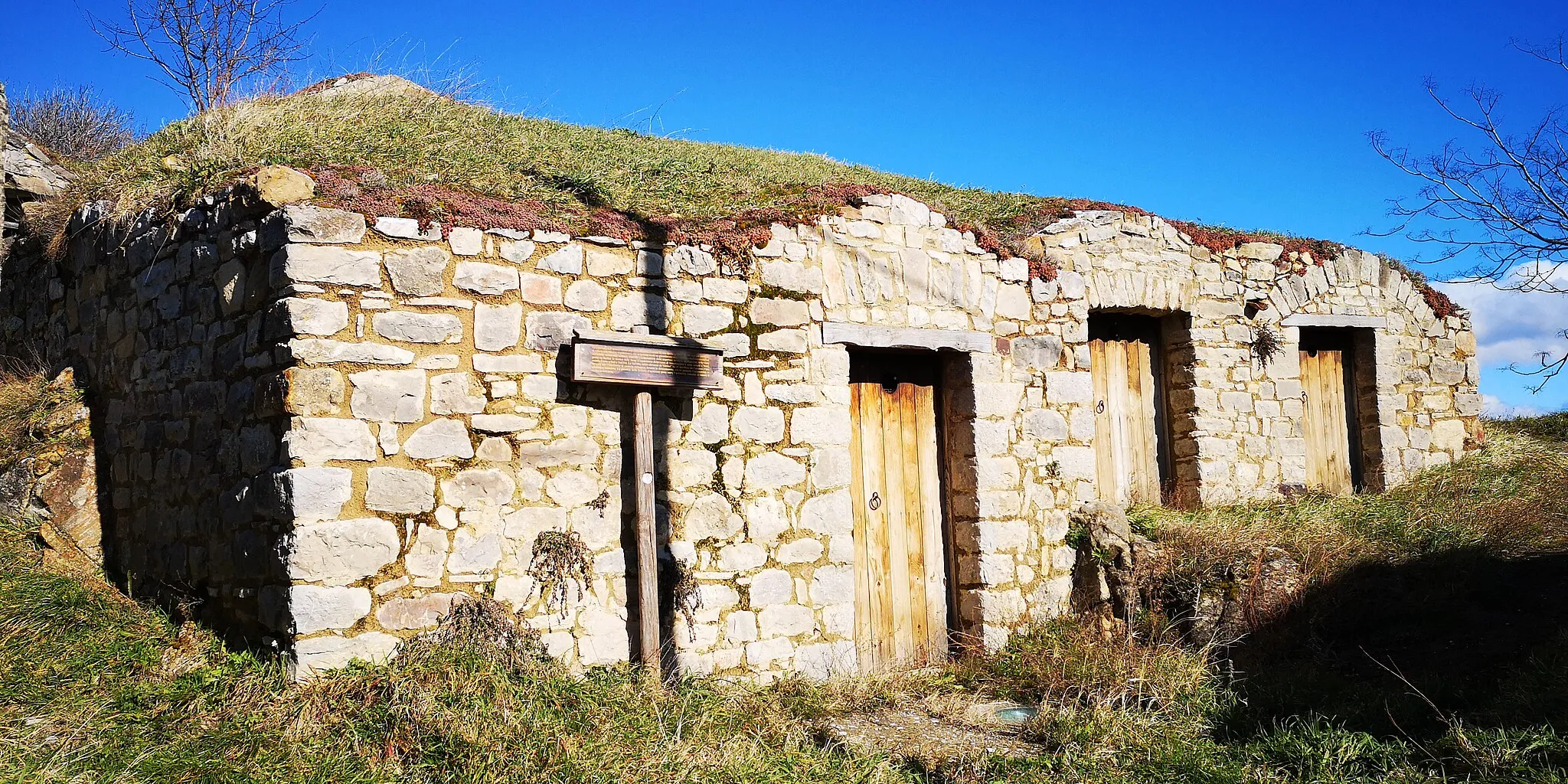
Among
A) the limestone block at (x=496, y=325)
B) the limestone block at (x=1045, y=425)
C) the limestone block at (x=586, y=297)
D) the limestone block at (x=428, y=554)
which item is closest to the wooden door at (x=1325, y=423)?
the limestone block at (x=1045, y=425)

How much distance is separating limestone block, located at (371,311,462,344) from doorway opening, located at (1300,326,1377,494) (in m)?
7.38

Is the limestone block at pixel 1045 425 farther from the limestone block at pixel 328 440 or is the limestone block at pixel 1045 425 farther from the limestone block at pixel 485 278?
the limestone block at pixel 328 440

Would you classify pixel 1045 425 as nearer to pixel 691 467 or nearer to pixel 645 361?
pixel 691 467

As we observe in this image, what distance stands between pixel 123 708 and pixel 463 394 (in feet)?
6.49

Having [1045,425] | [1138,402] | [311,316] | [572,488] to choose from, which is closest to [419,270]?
[311,316]

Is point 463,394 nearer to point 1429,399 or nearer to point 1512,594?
point 1512,594

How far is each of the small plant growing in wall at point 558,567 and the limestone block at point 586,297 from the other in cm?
117

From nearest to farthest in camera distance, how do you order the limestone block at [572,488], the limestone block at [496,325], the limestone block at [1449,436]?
the limestone block at [496,325]
the limestone block at [572,488]
the limestone block at [1449,436]

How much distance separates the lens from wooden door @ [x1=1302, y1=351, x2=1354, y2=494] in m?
9.06

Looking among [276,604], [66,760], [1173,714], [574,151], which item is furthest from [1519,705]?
[574,151]

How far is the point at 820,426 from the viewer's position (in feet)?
19.6

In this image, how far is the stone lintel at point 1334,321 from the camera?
29.0 feet

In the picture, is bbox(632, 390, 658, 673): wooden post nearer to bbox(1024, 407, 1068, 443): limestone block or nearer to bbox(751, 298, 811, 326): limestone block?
bbox(751, 298, 811, 326): limestone block

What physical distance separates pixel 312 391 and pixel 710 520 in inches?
82.0
